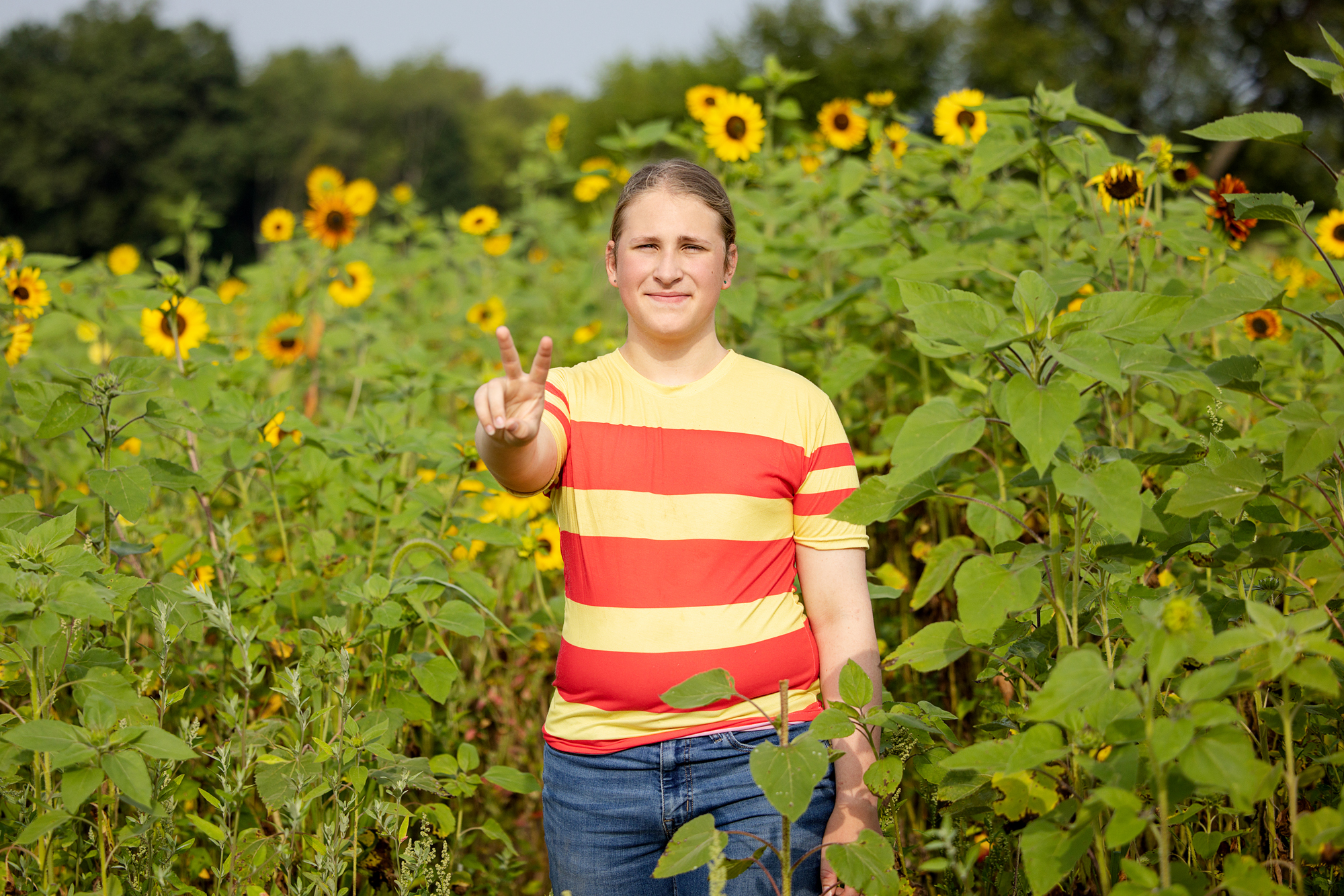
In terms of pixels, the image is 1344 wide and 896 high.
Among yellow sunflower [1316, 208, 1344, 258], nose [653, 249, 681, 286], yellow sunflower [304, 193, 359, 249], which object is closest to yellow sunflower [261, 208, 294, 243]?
yellow sunflower [304, 193, 359, 249]

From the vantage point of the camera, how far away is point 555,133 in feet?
16.5

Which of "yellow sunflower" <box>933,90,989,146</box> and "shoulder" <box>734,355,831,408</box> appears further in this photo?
"yellow sunflower" <box>933,90,989,146</box>

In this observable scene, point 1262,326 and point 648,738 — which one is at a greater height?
point 1262,326

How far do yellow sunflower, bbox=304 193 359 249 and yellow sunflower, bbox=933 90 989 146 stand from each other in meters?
2.28

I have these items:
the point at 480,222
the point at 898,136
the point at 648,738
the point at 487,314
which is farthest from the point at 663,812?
the point at 480,222

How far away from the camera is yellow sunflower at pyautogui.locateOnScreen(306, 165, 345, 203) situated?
4.18 m

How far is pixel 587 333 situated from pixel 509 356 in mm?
2422

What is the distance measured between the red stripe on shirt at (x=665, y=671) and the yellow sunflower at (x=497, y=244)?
11.4 feet

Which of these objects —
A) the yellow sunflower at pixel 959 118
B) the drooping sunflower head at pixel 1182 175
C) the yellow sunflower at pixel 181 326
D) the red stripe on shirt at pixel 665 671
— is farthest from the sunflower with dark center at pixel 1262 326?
the yellow sunflower at pixel 181 326

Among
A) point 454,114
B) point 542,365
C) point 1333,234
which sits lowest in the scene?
point 542,365

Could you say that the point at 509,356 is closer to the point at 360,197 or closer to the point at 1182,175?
the point at 1182,175

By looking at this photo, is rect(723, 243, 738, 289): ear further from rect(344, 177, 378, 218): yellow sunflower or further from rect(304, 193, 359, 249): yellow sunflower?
rect(344, 177, 378, 218): yellow sunflower

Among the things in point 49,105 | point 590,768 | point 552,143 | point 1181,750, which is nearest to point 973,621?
point 1181,750

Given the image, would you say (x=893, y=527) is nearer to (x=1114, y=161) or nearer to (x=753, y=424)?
(x=1114, y=161)
